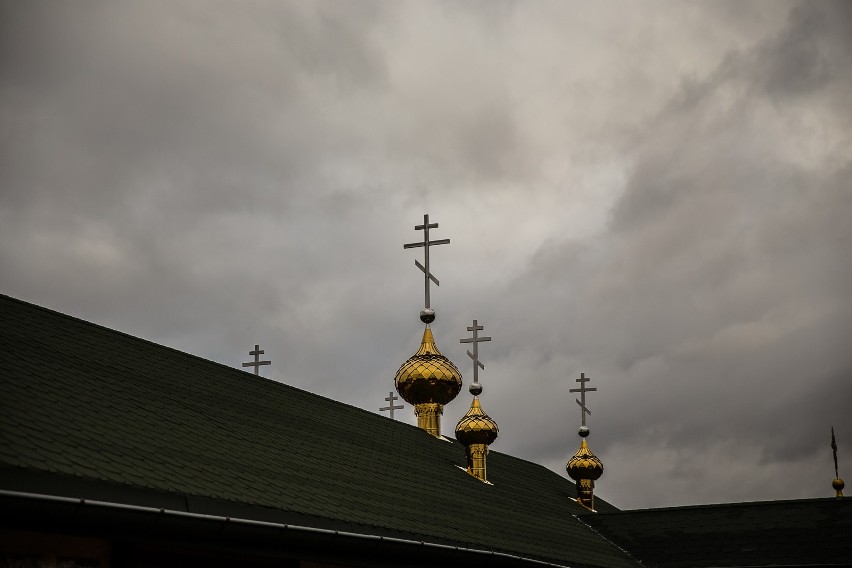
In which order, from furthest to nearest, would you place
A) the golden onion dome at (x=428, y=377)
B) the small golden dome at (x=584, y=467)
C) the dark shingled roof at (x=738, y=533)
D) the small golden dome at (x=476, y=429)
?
the small golden dome at (x=584, y=467) → the golden onion dome at (x=428, y=377) → the small golden dome at (x=476, y=429) → the dark shingled roof at (x=738, y=533)

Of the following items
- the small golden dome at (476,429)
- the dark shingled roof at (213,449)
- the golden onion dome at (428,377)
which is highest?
the golden onion dome at (428,377)

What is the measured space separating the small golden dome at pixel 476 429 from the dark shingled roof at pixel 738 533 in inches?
120

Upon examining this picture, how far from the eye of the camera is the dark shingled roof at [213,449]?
1091 centimetres

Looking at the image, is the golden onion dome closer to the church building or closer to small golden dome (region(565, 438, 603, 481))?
the church building

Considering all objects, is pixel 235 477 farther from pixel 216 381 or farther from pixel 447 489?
pixel 447 489

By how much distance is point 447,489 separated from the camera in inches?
782

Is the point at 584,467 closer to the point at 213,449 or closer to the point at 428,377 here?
the point at 428,377

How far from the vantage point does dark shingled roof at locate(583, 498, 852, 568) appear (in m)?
23.2

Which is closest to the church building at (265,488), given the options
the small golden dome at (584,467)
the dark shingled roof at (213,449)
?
the dark shingled roof at (213,449)

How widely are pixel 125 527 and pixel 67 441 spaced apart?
1.29 metres

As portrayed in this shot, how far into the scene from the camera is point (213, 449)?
13828 millimetres

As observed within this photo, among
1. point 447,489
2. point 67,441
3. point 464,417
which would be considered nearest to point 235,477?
point 67,441

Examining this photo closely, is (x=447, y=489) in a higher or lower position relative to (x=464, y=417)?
lower

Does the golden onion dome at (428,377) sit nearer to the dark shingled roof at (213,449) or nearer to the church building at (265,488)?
the church building at (265,488)
